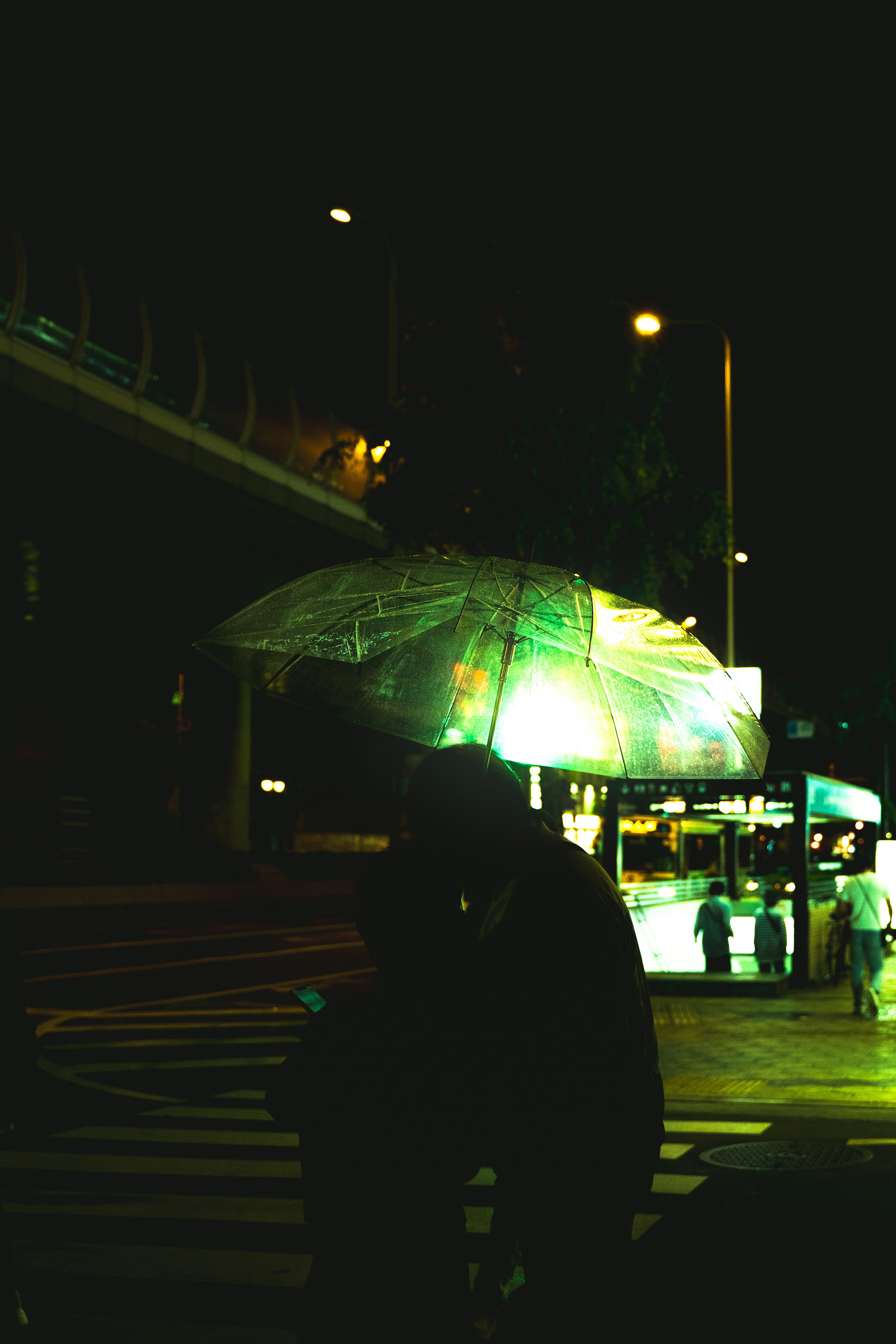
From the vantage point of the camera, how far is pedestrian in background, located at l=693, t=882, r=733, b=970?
17781 mm

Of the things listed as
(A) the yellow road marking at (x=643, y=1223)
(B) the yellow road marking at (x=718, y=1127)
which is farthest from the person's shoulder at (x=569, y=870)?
(B) the yellow road marking at (x=718, y=1127)

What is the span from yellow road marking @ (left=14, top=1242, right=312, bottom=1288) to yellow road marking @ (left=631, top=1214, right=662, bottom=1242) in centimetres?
147

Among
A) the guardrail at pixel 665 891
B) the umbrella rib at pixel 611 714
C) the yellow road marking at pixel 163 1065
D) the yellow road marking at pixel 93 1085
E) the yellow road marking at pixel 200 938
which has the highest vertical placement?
the umbrella rib at pixel 611 714

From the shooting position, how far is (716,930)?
58.5ft

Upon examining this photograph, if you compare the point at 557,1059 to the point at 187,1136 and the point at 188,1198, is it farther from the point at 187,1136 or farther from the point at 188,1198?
the point at 187,1136

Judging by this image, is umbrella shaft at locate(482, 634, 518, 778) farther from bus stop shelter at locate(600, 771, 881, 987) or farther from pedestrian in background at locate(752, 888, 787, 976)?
pedestrian in background at locate(752, 888, 787, 976)

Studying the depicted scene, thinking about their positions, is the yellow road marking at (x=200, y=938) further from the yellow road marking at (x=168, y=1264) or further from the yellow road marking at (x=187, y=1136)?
the yellow road marking at (x=168, y=1264)

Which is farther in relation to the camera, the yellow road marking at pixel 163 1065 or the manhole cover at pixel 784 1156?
the yellow road marking at pixel 163 1065

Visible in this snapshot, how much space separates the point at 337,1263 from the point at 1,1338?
7.47ft

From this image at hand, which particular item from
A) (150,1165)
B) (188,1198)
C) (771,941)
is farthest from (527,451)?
(771,941)

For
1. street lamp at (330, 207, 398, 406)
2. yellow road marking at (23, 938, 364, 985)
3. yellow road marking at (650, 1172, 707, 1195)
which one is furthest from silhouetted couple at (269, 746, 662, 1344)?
yellow road marking at (23, 938, 364, 985)

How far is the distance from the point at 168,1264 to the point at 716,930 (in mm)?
13345

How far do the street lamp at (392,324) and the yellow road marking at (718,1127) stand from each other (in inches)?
310

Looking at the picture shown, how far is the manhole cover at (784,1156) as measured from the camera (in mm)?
7348
